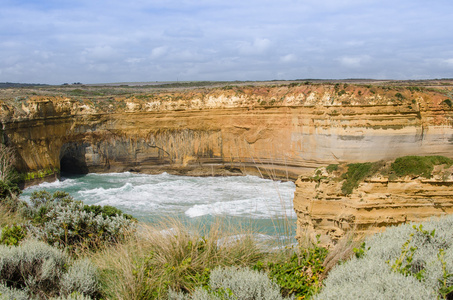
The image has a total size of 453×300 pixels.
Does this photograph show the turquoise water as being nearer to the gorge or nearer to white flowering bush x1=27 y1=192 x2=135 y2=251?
the gorge

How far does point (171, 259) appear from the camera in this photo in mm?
4773

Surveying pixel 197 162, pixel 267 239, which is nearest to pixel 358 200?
pixel 267 239

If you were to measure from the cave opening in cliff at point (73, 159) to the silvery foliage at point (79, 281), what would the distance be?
25.5 meters

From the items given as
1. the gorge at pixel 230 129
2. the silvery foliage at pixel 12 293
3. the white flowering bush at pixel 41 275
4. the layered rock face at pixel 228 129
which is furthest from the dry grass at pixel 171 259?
the gorge at pixel 230 129

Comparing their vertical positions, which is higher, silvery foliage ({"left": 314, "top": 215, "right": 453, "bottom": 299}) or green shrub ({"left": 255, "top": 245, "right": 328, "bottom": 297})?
silvery foliage ({"left": 314, "top": 215, "right": 453, "bottom": 299})

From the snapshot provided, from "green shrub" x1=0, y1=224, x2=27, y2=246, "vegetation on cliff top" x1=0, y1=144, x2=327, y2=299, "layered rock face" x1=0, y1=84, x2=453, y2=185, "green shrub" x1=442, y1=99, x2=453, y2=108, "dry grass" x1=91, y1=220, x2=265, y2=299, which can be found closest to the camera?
"vegetation on cliff top" x1=0, y1=144, x2=327, y2=299

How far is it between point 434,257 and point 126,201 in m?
18.3

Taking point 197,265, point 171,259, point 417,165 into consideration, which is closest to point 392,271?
point 197,265

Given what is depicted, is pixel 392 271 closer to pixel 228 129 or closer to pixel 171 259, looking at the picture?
Result: pixel 171 259

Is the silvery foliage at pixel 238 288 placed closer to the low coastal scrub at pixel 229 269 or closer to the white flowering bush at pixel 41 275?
the low coastal scrub at pixel 229 269

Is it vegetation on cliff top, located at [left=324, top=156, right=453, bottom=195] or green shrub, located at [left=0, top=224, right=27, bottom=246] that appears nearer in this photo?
green shrub, located at [left=0, top=224, right=27, bottom=246]

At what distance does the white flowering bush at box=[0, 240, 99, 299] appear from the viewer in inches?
165

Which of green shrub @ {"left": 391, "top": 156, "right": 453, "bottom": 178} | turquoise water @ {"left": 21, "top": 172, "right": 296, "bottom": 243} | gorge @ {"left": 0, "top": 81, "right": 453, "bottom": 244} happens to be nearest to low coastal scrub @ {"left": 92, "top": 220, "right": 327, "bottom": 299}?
green shrub @ {"left": 391, "top": 156, "right": 453, "bottom": 178}

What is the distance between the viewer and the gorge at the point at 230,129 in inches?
899
